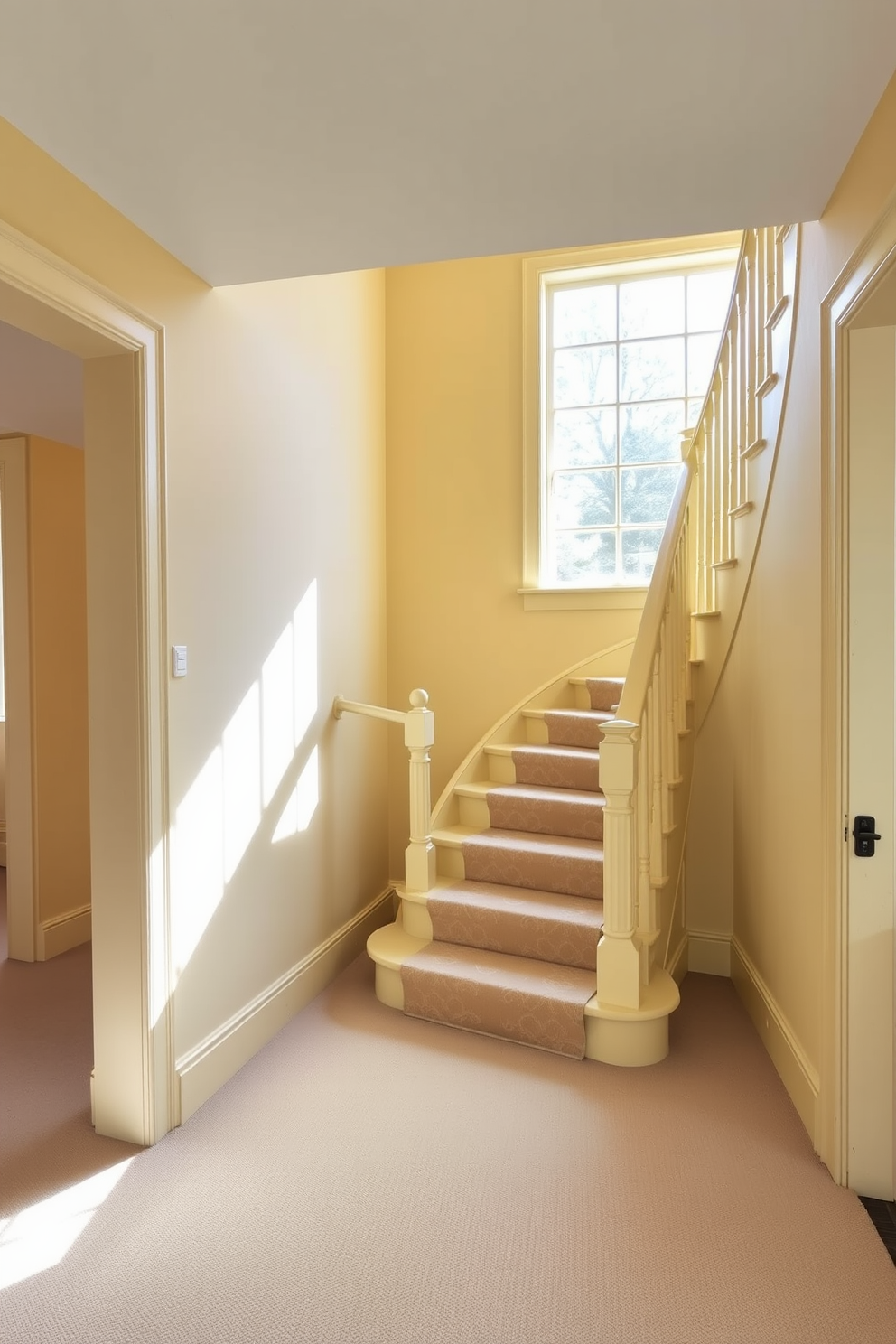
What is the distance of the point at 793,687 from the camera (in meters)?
2.49

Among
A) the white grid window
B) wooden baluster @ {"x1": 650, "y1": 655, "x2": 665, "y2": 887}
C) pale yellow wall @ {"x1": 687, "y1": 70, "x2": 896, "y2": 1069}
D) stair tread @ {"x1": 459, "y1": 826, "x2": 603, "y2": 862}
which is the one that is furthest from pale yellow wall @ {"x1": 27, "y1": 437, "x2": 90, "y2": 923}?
pale yellow wall @ {"x1": 687, "y1": 70, "x2": 896, "y2": 1069}

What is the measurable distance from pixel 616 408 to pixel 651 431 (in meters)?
0.23

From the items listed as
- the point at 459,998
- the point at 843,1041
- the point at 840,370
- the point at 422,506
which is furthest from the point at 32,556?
the point at 843,1041

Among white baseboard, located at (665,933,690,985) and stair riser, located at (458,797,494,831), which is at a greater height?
stair riser, located at (458,797,494,831)

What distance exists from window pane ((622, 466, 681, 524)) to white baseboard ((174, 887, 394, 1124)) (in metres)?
2.57

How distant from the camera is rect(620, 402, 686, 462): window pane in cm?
428

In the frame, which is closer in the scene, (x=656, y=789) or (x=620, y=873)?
(x=620, y=873)

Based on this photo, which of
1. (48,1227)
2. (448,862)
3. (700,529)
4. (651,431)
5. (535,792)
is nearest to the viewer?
Answer: (48,1227)

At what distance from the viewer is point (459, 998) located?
114 inches

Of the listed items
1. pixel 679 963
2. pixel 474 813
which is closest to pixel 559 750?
pixel 474 813

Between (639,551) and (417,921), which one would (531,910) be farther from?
(639,551)

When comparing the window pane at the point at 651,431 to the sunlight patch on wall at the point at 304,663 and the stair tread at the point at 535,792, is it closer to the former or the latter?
the stair tread at the point at 535,792

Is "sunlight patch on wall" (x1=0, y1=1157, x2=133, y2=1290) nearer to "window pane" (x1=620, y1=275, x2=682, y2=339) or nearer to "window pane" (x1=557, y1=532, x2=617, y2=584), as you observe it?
"window pane" (x1=557, y1=532, x2=617, y2=584)

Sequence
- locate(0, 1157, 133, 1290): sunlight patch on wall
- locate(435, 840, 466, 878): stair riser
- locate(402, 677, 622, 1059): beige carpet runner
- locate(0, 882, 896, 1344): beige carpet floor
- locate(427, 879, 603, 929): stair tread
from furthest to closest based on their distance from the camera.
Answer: locate(435, 840, 466, 878): stair riser < locate(427, 879, 603, 929): stair tread < locate(402, 677, 622, 1059): beige carpet runner < locate(0, 1157, 133, 1290): sunlight patch on wall < locate(0, 882, 896, 1344): beige carpet floor
